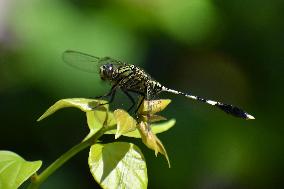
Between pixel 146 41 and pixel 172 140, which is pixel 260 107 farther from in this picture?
pixel 146 41

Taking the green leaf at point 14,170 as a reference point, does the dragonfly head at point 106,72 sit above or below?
above

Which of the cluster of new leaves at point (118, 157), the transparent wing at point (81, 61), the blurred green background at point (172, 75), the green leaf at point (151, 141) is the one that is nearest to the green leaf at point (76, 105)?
the cluster of new leaves at point (118, 157)

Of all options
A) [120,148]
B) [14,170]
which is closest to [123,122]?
[120,148]

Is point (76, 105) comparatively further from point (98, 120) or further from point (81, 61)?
point (81, 61)

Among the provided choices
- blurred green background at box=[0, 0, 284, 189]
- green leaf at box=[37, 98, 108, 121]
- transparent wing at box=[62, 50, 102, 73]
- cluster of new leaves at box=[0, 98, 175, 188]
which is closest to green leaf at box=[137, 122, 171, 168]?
cluster of new leaves at box=[0, 98, 175, 188]

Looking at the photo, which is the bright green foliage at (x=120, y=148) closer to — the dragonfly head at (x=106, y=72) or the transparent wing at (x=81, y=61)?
the dragonfly head at (x=106, y=72)

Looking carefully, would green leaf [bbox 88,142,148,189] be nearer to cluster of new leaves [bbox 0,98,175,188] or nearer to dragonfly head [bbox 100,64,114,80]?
cluster of new leaves [bbox 0,98,175,188]
